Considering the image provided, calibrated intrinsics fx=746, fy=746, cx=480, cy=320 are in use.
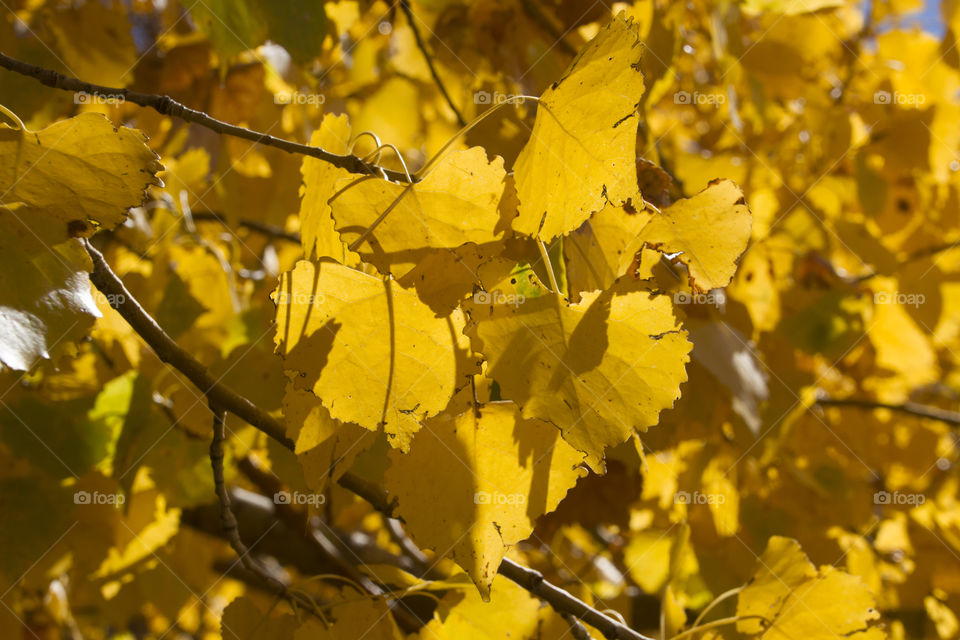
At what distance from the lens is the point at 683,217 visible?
675mm

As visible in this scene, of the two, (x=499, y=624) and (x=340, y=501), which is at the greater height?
(x=340, y=501)

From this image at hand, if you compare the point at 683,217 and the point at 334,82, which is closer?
the point at 683,217

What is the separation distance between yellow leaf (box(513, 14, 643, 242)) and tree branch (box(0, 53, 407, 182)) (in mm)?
132

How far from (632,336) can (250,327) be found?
2.35 ft

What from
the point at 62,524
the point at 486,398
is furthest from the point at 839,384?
the point at 62,524

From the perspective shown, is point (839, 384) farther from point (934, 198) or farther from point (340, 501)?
point (340, 501)

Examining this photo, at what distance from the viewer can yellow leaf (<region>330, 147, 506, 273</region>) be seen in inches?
24.1

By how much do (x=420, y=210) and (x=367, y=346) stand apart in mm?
121
